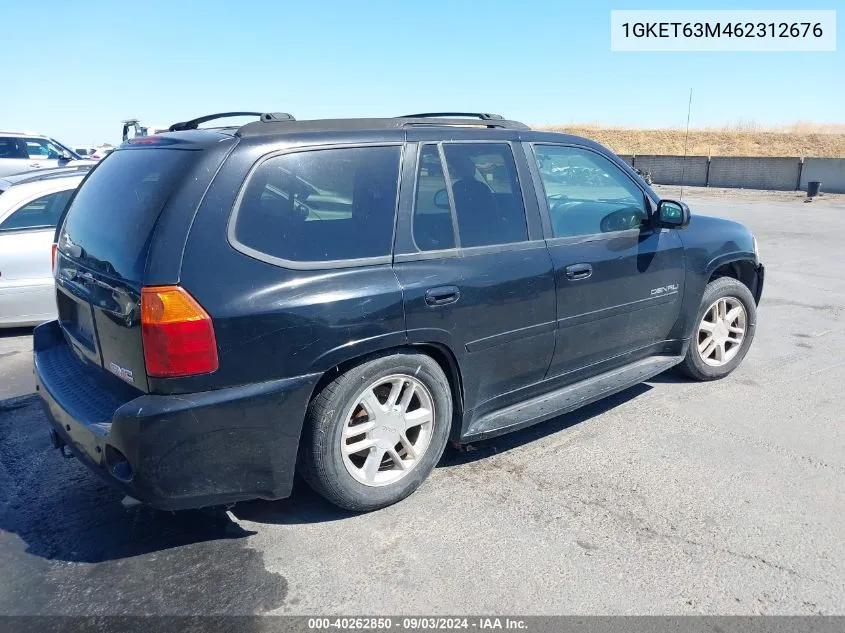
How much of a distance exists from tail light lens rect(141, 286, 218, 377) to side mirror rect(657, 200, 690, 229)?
9.69 feet

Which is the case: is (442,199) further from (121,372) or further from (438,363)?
(121,372)

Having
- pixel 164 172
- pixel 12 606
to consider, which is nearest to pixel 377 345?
pixel 164 172

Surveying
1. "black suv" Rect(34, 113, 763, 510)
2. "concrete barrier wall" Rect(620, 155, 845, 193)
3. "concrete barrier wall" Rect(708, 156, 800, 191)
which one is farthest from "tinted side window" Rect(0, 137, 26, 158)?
"concrete barrier wall" Rect(708, 156, 800, 191)

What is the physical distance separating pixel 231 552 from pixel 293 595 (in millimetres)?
458

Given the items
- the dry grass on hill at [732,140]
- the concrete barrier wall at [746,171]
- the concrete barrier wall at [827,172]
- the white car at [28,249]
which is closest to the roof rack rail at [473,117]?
the white car at [28,249]

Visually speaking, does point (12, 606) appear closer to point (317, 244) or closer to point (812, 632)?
point (317, 244)

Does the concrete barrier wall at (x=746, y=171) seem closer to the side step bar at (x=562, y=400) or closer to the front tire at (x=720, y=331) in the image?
the front tire at (x=720, y=331)

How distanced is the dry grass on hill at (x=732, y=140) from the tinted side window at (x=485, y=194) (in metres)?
38.0

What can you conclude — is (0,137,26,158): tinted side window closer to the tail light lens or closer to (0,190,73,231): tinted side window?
(0,190,73,231): tinted side window

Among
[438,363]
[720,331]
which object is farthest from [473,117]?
[720,331]

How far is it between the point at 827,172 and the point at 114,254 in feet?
105

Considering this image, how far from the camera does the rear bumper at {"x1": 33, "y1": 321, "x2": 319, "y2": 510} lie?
2811 millimetres

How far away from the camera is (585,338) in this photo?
417cm

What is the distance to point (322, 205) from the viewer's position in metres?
3.28
